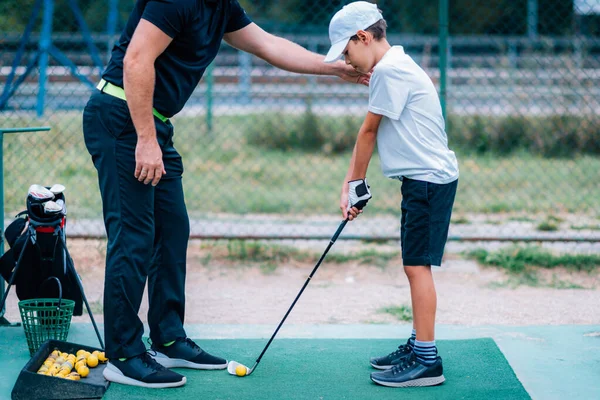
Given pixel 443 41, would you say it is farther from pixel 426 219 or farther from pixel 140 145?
pixel 140 145

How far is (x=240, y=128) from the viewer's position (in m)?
10.9

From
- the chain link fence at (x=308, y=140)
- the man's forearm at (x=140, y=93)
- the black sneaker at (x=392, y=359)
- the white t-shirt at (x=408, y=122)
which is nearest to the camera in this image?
the man's forearm at (x=140, y=93)

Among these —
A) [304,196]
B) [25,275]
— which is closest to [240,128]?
[304,196]

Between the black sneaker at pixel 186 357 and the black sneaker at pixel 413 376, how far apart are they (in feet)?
2.58

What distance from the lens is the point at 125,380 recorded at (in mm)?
3588

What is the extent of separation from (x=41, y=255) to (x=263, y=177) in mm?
5456

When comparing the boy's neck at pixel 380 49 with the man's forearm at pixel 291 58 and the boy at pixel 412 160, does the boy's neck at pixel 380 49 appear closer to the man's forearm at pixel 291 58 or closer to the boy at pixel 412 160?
the boy at pixel 412 160

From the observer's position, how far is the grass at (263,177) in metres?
8.12

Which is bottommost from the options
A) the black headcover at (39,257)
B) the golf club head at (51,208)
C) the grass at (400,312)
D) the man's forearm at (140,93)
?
the grass at (400,312)

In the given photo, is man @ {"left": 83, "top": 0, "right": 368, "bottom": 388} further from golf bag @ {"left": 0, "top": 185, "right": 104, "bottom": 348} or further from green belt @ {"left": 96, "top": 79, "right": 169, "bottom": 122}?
golf bag @ {"left": 0, "top": 185, "right": 104, "bottom": 348}

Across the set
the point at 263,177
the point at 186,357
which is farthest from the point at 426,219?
the point at 263,177

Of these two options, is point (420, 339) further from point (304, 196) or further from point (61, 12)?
point (61, 12)

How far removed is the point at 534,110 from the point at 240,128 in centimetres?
453

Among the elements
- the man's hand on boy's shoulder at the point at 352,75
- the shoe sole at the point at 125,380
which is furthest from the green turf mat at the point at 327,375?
the man's hand on boy's shoulder at the point at 352,75
